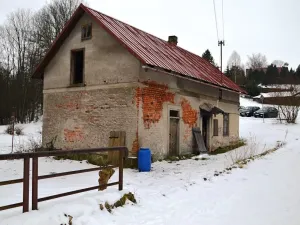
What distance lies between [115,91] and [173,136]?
11.0ft

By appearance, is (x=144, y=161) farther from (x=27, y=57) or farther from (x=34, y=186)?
(x=27, y=57)

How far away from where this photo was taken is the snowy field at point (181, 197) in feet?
17.0

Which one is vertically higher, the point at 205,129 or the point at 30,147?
the point at 205,129

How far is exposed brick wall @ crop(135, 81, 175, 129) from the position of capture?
39.9ft

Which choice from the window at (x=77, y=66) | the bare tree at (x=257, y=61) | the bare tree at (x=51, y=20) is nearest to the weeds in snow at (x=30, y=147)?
the window at (x=77, y=66)

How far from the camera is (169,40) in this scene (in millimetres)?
19859

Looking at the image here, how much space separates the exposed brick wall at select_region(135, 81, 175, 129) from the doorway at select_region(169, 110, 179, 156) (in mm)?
942

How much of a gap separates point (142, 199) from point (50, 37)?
32.5 meters

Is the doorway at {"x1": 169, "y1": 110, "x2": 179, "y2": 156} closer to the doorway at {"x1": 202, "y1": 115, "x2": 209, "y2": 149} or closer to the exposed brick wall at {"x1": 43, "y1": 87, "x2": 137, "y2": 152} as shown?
the exposed brick wall at {"x1": 43, "y1": 87, "x2": 137, "y2": 152}

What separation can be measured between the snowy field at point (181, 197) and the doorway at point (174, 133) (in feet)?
6.69

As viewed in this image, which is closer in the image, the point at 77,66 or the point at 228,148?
the point at 77,66

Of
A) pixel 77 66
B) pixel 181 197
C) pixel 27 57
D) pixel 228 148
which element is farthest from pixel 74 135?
pixel 27 57

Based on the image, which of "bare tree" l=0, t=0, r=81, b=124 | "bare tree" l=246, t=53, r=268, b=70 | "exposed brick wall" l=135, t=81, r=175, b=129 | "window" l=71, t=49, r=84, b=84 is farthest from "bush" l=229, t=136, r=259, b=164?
"bare tree" l=246, t=53, r=268, b=70

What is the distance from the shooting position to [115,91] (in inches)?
499
